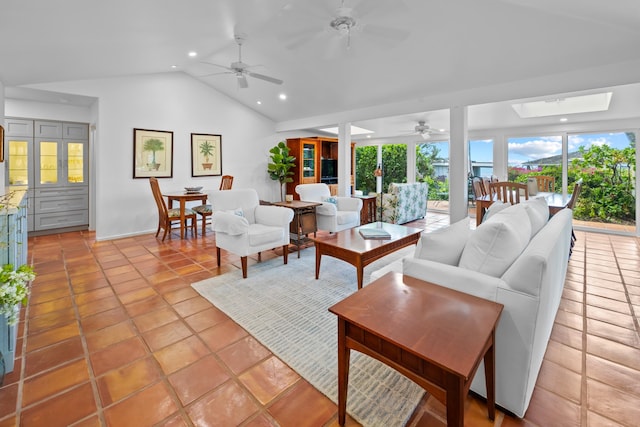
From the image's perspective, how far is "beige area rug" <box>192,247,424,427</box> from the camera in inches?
62.1

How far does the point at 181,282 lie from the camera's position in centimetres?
321

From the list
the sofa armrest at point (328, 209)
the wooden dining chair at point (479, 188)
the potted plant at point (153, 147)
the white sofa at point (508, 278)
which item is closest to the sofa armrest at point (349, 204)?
the sofa armrest at point (328, 209)

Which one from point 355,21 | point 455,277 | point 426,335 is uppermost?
point 355,21

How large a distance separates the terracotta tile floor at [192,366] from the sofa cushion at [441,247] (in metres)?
0.76

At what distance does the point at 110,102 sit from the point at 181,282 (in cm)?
379

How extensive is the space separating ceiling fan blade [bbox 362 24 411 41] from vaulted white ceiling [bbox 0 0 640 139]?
0.05 ft

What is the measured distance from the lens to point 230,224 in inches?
130

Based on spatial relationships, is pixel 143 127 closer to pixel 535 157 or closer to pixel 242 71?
pixel 242 71

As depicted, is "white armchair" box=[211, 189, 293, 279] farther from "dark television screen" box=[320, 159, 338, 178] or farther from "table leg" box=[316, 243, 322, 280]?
"dark television screen" box=[320, 159, 338, 178]

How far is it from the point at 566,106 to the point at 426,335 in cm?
647

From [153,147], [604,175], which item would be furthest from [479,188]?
[153,147]

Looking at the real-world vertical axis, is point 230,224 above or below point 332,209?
below

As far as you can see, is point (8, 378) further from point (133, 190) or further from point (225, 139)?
point (225, 139)

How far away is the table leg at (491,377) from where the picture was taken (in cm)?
137
